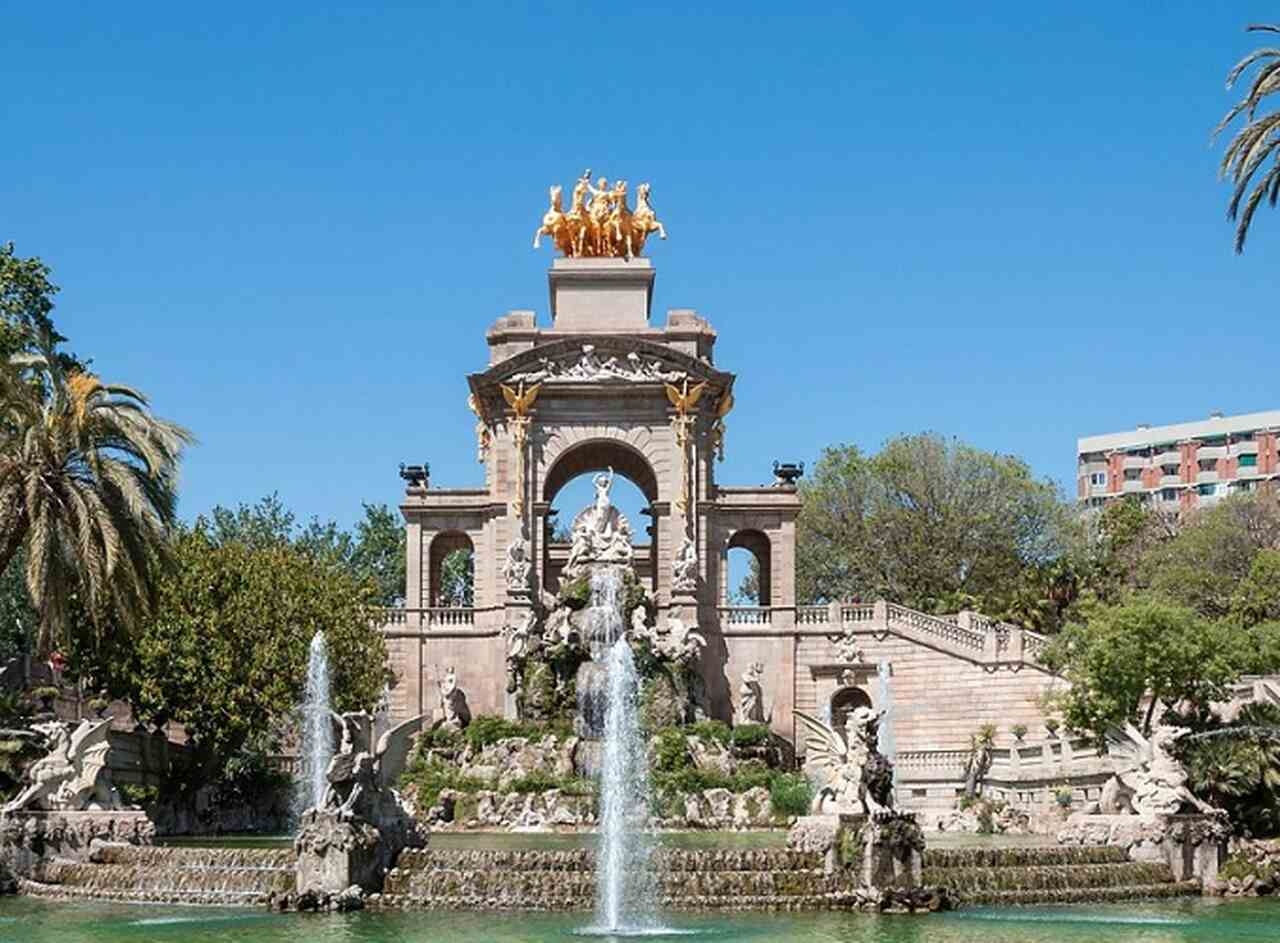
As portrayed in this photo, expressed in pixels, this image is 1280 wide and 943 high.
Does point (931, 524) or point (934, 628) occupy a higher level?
point (931, 524)

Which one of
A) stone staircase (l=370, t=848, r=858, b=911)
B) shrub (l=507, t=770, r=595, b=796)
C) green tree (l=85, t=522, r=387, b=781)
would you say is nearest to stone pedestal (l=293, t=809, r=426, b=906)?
stone staircase (l=370, t=848, r=858, b=911)

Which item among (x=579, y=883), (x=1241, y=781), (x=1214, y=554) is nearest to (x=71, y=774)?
(x=579, y=883)

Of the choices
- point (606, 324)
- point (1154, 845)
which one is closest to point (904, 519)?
point (606, 324)

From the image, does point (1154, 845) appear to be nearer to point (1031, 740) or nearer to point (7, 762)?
point (7, 762)

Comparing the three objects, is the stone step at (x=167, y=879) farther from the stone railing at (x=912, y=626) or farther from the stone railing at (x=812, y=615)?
the stone railing at (x=812, y=615)

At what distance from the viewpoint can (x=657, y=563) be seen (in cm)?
5916

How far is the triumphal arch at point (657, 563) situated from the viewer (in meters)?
56.2

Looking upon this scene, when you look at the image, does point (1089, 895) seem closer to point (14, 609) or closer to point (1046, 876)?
point (1046, 876)

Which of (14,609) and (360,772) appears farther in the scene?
(14,609)

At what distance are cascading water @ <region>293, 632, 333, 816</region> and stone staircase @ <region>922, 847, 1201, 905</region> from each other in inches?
735

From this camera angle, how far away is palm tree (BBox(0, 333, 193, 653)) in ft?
106

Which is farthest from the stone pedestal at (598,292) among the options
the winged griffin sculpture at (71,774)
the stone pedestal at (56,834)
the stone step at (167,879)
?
the stone step at (167,879)

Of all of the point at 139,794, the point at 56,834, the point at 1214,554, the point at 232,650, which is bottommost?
the point at 56,834

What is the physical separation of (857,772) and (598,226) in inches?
1479
